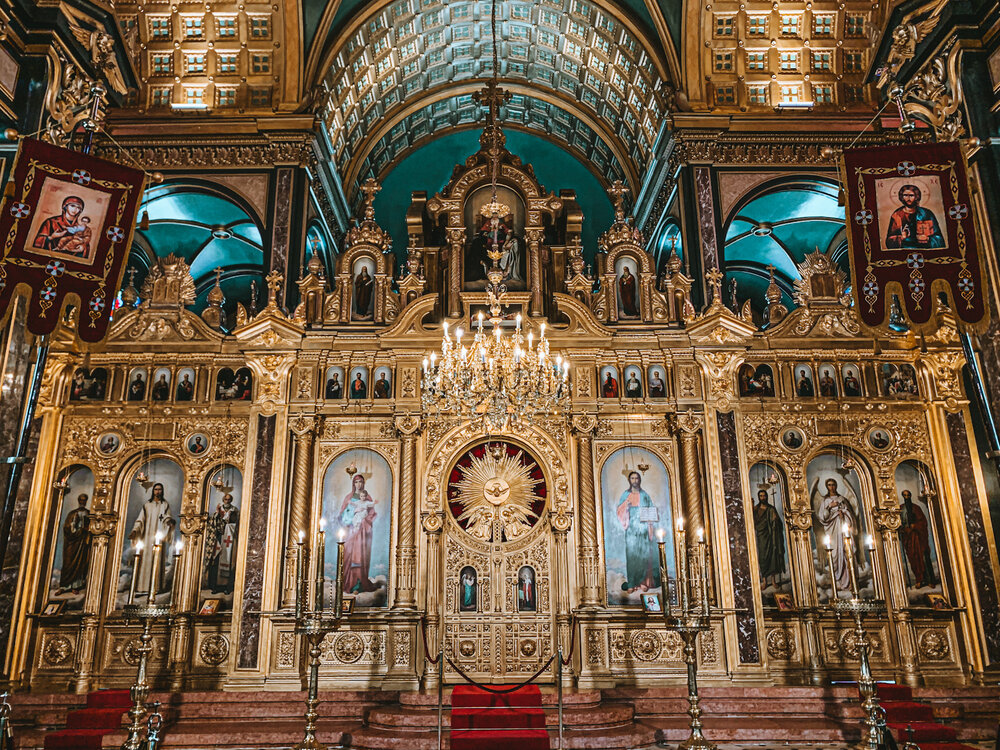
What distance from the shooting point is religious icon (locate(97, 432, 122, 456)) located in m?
14.1

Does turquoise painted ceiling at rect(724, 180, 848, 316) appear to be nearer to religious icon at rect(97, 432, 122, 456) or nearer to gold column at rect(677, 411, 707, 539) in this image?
gold column at rect(677, 411, 707, 539)

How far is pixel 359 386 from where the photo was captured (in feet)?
47.6

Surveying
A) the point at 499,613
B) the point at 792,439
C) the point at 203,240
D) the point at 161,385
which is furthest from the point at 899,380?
the point at 203,240

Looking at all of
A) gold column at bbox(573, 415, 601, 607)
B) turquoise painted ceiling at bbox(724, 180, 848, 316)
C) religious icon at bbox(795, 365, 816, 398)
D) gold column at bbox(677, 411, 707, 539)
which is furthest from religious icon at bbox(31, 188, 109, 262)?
turquoise painted ceiling at bbox(724, 180, 848, 316)

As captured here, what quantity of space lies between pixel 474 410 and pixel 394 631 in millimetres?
4583

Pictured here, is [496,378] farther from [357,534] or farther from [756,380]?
[756,380]

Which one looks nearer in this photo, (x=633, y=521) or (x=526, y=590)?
(x=526, y=590)

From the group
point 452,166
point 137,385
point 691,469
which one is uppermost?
point 452,166

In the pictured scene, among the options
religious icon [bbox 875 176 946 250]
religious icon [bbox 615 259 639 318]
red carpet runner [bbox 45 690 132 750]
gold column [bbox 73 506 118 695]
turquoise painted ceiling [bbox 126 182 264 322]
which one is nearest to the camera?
red carpet runner [bbox 45 690 132 750]

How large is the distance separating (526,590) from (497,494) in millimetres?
1738

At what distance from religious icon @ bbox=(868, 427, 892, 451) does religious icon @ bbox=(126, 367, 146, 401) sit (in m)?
13.3

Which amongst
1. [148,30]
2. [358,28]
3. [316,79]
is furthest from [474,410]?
[148,30]

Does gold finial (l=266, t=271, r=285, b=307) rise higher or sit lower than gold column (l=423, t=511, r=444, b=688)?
higher

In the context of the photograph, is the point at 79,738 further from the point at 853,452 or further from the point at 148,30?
the point at 148,30
